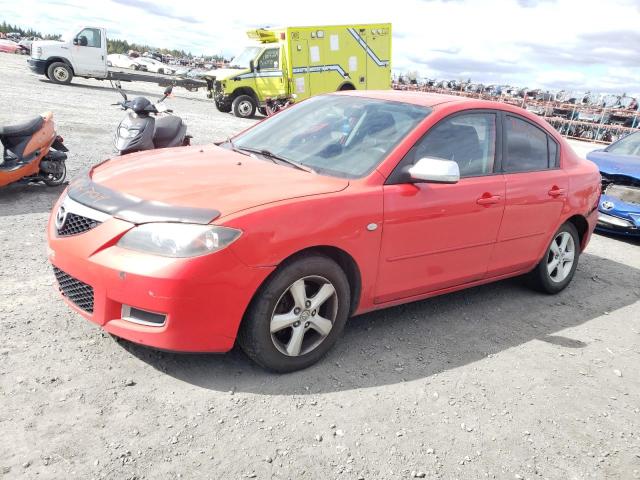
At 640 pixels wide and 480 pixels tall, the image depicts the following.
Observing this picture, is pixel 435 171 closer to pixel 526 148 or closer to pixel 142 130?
pixel 526 148

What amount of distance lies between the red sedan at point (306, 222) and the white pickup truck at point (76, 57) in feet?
56.6

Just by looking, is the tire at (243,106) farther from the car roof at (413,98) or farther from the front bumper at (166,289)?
Result: the front bumper at (166,289)

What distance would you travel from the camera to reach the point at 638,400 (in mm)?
3533

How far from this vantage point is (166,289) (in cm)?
272

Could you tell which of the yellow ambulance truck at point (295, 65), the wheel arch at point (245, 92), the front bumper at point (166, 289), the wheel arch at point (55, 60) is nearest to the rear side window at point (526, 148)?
the front bumper at point (166, 289)

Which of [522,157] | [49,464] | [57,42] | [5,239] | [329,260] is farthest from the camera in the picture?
[57,42]

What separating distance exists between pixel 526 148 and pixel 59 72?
803 inches

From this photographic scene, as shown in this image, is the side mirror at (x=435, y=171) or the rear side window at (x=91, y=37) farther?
the rear side window at (x=91, y=37)

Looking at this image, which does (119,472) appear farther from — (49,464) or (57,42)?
(57,42)

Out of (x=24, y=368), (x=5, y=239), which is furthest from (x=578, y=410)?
(x=5, y=239)

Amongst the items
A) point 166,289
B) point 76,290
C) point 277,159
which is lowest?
point 76,290

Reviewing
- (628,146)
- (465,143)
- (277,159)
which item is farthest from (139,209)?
(628,146)

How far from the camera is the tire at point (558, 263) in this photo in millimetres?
4965

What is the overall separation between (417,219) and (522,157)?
1.44 meters
